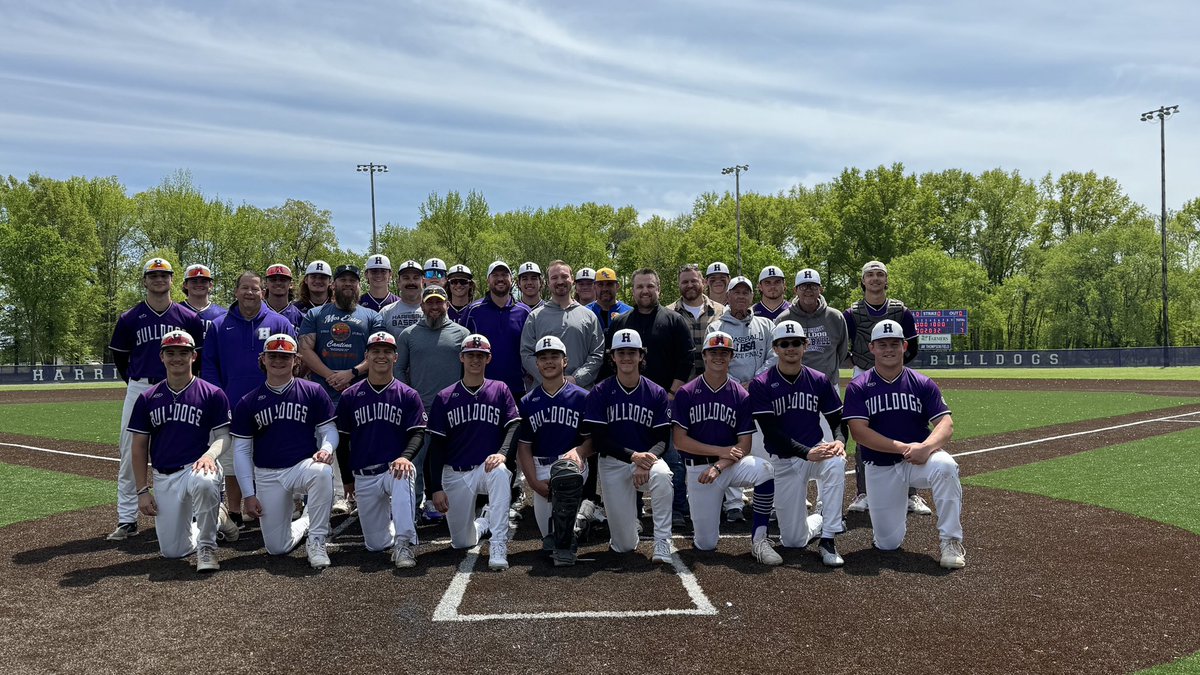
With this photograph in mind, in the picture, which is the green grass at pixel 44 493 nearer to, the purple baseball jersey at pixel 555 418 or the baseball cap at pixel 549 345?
the purple baseball jersey at pixel 555 418

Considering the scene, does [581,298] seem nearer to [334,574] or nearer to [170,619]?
[334,574]

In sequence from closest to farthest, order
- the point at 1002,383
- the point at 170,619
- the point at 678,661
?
the point at 678,661 → the point at 170,619 → the point at 1002,383

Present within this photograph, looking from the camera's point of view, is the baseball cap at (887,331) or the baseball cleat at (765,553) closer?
the baseball cleat at (765,553)

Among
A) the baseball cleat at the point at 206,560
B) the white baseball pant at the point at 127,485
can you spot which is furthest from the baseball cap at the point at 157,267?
the baseball cleat at the point at 206,560

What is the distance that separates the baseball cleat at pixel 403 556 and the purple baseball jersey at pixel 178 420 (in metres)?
1.87

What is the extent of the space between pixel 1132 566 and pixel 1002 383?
88.9 feet

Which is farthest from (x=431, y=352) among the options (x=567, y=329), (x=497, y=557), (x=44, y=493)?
(x=44, y=493)

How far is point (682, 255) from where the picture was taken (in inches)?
2341

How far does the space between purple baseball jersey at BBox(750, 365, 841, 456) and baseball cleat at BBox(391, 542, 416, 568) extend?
2.98 metres

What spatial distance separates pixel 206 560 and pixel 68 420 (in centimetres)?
1648

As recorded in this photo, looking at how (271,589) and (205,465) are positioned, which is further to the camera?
(205,465)

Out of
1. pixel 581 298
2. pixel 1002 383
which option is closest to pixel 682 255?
pixel 1002 383

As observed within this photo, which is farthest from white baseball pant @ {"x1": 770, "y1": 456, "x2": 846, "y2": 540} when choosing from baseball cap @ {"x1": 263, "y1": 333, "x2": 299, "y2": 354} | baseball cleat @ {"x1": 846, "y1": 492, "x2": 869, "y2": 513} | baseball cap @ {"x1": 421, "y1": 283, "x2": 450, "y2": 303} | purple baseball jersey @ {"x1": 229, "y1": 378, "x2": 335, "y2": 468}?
baseball cap @ {"x1": 263, "y1": 333, "x2": 299, "y2": 354}

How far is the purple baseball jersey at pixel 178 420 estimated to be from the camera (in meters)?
6.40
